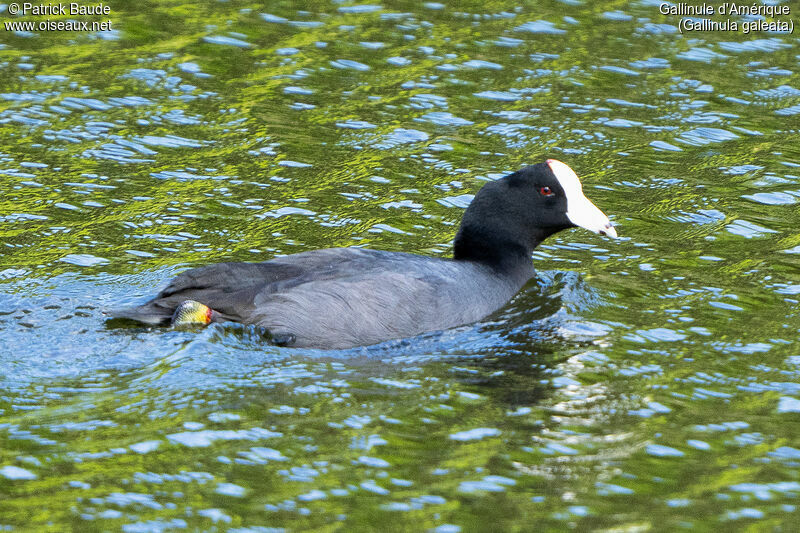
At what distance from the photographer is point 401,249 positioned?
7539 mm

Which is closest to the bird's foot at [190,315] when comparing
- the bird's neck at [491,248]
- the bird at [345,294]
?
the bird at [345,294]

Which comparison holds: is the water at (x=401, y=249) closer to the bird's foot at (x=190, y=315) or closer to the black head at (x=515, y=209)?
the bird's foot at (x=190, y=315)

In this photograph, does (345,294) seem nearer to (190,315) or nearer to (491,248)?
(190,315)

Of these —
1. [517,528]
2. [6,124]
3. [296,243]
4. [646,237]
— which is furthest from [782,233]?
[6,124]

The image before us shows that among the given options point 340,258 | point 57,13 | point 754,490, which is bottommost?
point 754,490

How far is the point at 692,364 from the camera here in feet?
19.2

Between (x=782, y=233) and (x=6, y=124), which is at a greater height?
(x=6, y=124)

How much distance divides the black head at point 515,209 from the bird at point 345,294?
0.05 feet

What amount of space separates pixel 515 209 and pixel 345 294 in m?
1.53

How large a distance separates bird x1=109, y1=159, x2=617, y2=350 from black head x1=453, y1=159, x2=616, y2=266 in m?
0.01

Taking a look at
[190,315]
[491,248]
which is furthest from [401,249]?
[190,315]

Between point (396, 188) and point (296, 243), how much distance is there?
1141 mm

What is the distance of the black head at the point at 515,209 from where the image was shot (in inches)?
277

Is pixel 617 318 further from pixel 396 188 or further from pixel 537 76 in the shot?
pixel 537 76
